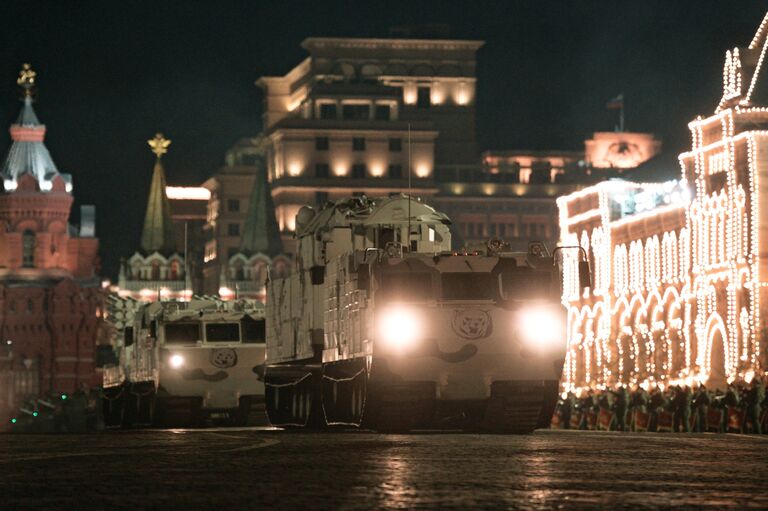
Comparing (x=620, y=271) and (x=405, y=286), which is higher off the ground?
Result: (x=620, y=271)

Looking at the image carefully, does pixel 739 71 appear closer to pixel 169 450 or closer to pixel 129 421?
pixel 129 421

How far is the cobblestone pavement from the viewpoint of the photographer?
61.5 ft

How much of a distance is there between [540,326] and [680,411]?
14.5 meters

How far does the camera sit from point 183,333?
63.4 m

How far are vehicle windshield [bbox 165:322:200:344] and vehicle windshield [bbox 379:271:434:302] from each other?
22.3 m

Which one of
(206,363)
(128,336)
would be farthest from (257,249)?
(206,363)

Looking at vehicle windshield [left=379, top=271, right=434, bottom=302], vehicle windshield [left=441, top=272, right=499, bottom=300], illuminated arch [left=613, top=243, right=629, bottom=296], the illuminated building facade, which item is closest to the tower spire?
the illuminated building facade

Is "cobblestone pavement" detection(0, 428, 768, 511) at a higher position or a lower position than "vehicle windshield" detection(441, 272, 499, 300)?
lower

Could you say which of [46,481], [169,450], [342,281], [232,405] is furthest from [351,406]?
[46,481]

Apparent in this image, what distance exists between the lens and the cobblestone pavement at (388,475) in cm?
1875

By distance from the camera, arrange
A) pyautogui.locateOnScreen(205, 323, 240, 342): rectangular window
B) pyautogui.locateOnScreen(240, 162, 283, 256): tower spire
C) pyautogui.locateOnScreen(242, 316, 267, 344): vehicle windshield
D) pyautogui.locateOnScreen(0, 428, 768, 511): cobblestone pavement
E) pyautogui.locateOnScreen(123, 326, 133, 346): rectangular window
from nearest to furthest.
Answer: pyautogui.locateOnScreen(0, 428, 768, 511): cobblestone pavement
pyautogui.locateOnScreen(242, 316, 267, 344): vehicle windshield
pyautogui.locateOnScreen(205, 323, 240, 342): rectangular window
pyautogui.locateOnScreen(123, 326, 133, 346): rectangular window
pyautogui.locateOnScreen(240, 162, 283, 256): tower spire

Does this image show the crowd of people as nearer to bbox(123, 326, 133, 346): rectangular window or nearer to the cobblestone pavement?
bbox(123, 326, 133, 346): rectangular window

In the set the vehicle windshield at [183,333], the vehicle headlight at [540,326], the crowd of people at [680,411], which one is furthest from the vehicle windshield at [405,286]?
the vehicle windshield at [183,333]

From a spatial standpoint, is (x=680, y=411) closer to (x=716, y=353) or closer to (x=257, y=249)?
(x=716, y=353)
